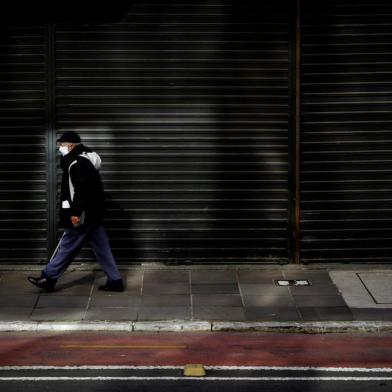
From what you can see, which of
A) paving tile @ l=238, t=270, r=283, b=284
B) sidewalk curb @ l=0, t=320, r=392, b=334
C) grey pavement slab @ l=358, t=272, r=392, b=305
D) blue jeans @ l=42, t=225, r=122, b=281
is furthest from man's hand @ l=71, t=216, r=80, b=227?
grey pavement slab @ l=358, t=272, r=392, b=305

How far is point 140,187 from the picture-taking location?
1314 centimetres

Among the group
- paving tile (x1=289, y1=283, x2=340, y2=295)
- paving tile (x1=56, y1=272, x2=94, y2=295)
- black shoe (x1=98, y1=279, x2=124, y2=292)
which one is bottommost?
paving tile (x1=289, y1=283, x2=340, y2=295)

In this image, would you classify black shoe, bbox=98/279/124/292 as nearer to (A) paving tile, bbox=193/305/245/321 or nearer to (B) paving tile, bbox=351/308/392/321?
(A) paving tile, bbox=193/305/245/321

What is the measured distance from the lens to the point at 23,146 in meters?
13.1

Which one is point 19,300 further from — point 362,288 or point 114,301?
point 362,288

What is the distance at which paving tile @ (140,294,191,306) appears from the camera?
11461mm

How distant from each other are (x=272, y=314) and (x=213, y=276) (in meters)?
1.86

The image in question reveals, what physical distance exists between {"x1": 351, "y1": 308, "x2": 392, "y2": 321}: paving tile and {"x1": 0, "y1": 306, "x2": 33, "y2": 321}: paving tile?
148 inches

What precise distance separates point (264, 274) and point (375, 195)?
6.26ft

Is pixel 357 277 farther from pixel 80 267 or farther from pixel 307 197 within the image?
pixel 80 267

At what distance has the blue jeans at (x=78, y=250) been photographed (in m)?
11.7

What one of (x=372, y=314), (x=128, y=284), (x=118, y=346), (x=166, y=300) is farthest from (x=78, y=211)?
(x=372, y=314)

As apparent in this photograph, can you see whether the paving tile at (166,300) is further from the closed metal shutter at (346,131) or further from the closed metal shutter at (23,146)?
the closed metal shutter at (346,131)

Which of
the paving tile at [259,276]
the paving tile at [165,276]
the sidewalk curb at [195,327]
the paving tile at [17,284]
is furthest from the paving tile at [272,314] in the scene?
the paving tile at [17,284]
